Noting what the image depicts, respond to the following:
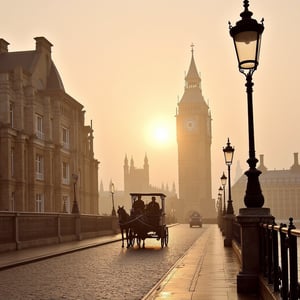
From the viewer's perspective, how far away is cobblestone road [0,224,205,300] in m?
10.5

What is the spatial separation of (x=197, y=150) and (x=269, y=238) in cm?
13826

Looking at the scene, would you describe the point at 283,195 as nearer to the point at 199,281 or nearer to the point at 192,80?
the point at 192,80

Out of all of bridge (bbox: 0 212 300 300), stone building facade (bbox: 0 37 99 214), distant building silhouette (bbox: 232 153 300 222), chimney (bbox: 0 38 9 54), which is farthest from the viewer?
distant building silhouette (bbox: 232 153 300 222)

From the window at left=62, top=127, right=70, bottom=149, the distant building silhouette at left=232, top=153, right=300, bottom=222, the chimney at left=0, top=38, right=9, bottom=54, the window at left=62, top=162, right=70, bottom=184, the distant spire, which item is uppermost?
the distant spire

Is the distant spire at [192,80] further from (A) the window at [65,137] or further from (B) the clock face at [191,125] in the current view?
(A) the window at [65,137]

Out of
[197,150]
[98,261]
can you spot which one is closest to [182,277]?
[98,261]

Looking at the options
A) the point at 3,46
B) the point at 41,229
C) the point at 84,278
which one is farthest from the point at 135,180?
the point at 84,278

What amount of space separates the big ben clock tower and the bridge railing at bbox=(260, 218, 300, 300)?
136 meters

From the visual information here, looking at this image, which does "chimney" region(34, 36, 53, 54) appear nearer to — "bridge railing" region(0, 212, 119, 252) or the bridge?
"bridge railing" region(0, 212, 119, 252)

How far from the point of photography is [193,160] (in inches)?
5768

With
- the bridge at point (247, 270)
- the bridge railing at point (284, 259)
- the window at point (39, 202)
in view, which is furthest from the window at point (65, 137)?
the bridge railing at point (284, 259)

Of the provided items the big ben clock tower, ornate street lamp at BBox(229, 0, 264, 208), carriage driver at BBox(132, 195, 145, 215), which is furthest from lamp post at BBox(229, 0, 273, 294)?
the big ben clock tower

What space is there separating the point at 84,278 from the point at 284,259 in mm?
7366

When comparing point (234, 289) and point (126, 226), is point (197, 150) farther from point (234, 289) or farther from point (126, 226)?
point (234, 289)
